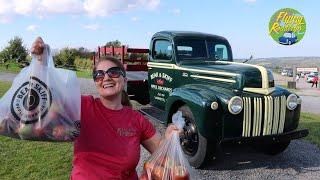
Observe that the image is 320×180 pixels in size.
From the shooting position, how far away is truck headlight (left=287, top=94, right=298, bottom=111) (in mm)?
6496

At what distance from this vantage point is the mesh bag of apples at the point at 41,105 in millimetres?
2256

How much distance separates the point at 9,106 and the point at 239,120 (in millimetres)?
4246

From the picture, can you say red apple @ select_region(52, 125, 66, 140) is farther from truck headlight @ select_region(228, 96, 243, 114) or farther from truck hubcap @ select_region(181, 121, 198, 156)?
truck hubcap @ select_region(181, 121, 198, 156)

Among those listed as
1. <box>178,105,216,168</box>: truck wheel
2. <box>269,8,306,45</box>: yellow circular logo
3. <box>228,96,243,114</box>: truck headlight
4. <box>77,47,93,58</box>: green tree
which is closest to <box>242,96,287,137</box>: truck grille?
<box>228,96,243,114</box>: truck headlight

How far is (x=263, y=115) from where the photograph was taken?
6223 mm

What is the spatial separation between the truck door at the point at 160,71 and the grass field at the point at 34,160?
7.35 feet

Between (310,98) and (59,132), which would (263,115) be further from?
(310,98)

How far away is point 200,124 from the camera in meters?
6.06

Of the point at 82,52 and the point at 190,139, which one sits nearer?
the point at 190,139

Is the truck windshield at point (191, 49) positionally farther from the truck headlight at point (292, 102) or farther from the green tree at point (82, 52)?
the green tree at point (82, 52)

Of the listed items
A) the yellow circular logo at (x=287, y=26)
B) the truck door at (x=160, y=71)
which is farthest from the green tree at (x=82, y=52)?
the truck door at (x=160, y=71)

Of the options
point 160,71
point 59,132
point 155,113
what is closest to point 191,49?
point 160,71

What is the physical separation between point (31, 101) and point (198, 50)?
618 centimetres

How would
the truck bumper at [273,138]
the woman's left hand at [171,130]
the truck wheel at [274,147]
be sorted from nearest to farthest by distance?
the woman's left hand at [171,130] < the truck bumper at [273,138] < the truck wheel at [274,147]
